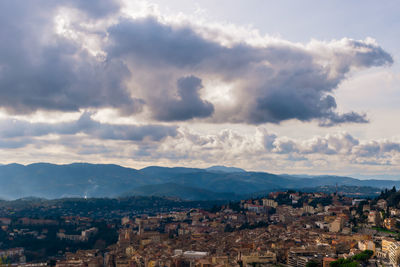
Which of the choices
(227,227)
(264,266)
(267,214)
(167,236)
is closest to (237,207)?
(267,214)

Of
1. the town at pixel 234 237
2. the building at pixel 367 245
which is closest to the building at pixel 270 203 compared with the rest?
the town at pixel 234 237

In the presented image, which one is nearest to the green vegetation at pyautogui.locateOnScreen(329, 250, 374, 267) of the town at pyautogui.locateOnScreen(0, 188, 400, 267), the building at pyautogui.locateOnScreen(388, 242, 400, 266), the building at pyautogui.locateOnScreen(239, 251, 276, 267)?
the town at pyautogui.locateOnScreen(0, 188, 400, 267)

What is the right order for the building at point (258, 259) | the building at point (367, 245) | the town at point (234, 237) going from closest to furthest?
the building at point (367, 245), the building at point (258, 259), the town at point (234, 237)

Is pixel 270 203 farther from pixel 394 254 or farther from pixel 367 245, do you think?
pixel 394 254

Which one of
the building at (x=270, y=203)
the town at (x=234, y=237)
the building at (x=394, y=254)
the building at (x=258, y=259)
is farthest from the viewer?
the building at (x=270, y=203)

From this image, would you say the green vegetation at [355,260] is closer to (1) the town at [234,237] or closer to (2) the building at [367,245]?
(1) the town at [234,237]

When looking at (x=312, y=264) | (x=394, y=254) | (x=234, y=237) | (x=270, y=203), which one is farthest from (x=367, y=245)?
(x=270, y=203)

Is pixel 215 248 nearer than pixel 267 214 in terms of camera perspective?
Yes

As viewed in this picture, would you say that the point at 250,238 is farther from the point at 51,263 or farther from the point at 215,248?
the point at 51,263
